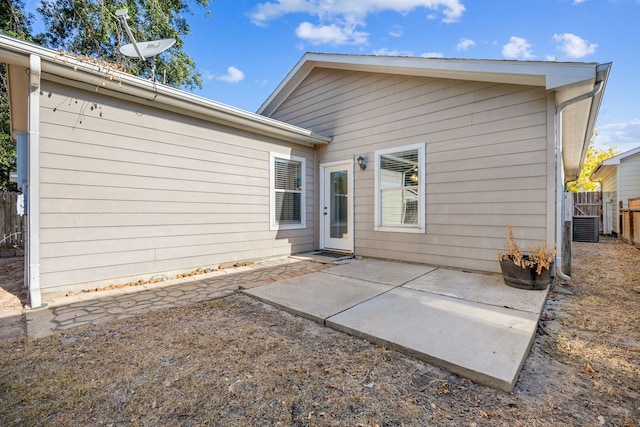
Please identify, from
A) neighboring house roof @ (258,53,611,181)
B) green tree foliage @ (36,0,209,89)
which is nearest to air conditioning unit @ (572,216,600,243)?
neighboring house roof @ (258,53,611,181)

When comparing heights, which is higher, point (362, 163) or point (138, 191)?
point (362, 163)

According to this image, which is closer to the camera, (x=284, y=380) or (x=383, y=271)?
(x=284, y=380)

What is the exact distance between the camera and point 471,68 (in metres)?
4.14

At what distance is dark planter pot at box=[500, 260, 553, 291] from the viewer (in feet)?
11.7

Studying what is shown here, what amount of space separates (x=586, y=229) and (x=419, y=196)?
7852 mm

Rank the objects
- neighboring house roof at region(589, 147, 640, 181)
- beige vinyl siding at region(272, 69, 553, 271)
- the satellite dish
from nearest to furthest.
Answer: beige vinyl siding at region(272, 69, 553, 271)
the satellite dish
neighboring house roof at region(589, 147, 640, 181)

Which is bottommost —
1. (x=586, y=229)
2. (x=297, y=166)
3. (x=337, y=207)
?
(x=586, y=229)

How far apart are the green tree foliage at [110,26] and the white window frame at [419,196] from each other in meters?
7.40

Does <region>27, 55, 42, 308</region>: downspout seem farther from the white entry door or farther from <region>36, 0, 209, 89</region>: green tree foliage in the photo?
<region>36, 0, 209, 89</region>: green tree foliage

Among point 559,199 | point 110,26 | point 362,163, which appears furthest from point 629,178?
point 110,26

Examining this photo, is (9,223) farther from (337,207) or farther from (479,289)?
(479,289)

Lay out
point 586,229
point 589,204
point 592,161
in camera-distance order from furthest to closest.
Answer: point 592,161 < point 589,204 < point 586,229

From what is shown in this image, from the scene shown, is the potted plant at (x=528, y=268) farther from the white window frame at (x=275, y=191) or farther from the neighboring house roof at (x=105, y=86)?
the neighboring house roof at (x=105, y=86)

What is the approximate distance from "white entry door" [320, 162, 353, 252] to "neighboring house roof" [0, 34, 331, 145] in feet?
5.05
